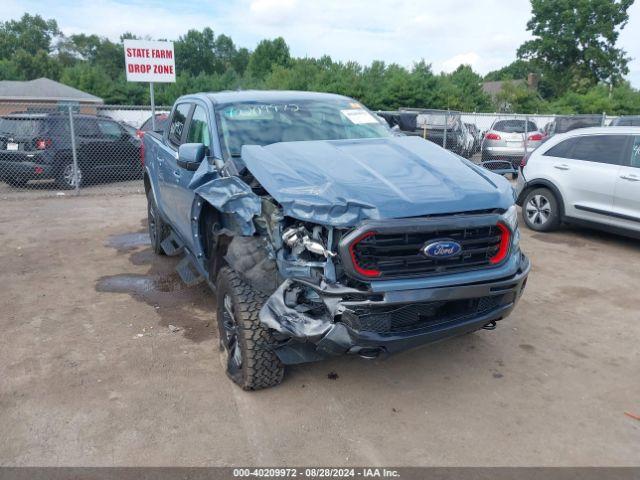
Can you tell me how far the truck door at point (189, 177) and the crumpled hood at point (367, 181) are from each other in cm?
91

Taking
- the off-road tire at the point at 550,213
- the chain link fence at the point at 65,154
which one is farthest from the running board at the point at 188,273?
the chain link fence at the point at 65,154

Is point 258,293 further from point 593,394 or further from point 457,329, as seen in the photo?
point 593,394

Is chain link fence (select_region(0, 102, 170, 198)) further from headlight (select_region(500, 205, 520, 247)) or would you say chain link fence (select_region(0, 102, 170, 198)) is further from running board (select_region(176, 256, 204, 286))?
headlight (select_region(500, 205, 520, 247))

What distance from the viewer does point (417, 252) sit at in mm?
3061

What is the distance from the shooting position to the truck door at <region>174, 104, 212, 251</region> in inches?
178

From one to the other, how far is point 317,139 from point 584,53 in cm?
5486

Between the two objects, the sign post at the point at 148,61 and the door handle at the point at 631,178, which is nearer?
the door handle at the point at 631,178

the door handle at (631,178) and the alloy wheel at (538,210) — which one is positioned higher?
the door handle at (631,178)

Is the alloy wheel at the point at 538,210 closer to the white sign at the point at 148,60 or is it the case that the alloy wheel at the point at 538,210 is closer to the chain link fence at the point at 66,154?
the chain link fence at the point at 66,154

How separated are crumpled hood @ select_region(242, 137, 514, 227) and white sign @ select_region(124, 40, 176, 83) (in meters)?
9.38

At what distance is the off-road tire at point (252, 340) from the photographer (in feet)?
11.0

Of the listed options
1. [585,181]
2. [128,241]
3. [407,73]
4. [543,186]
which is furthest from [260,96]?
[407,73]

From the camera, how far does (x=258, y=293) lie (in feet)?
11.3

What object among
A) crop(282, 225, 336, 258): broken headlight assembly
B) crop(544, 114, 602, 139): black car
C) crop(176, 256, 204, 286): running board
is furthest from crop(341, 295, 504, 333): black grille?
crop(544, 114, 602, 139): black car
